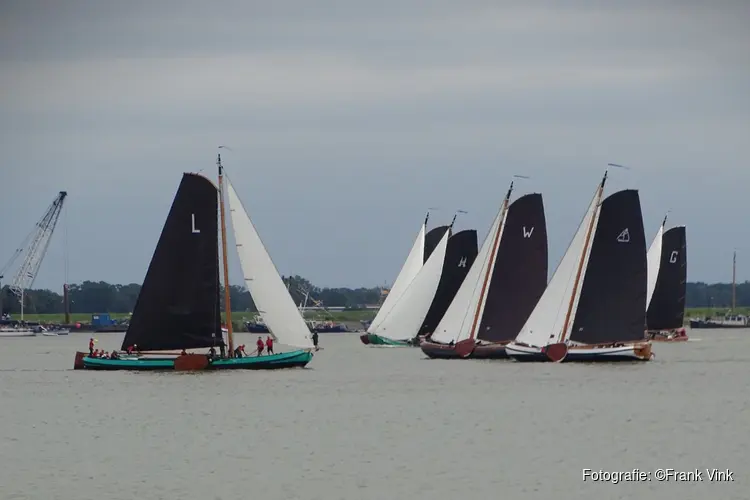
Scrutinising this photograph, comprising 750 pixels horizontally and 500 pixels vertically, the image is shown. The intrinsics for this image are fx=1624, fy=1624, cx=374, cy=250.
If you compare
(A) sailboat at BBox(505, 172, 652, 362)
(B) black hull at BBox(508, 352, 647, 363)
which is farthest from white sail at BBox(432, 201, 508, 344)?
(A) sailboat at BBox(505, 172, 652, 362)

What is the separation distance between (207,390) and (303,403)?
7338 mm

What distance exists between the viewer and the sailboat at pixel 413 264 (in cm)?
13112

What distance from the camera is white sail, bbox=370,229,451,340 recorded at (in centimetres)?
11744

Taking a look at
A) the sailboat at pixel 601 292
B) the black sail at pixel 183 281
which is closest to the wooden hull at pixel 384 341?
the sailboat at pixel 601 292

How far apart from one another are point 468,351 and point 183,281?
24085mm

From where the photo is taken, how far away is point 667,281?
461ft

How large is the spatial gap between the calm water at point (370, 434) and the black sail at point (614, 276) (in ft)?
8.18

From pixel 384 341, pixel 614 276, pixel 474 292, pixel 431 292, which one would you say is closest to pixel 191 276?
pixel 614 276

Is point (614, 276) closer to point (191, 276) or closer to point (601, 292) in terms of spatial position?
point (601, 292)

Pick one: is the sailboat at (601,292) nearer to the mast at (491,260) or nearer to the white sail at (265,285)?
the mast at (491,260)

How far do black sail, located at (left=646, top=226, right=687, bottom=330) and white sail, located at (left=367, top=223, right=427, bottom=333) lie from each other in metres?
21.1

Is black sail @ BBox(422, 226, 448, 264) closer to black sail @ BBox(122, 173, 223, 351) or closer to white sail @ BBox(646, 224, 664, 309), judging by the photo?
white sail @ BBox(646, 224, 664, 309)

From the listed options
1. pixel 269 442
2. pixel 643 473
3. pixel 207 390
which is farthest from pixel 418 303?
pixel 643 473

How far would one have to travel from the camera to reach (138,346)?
7912 cm
